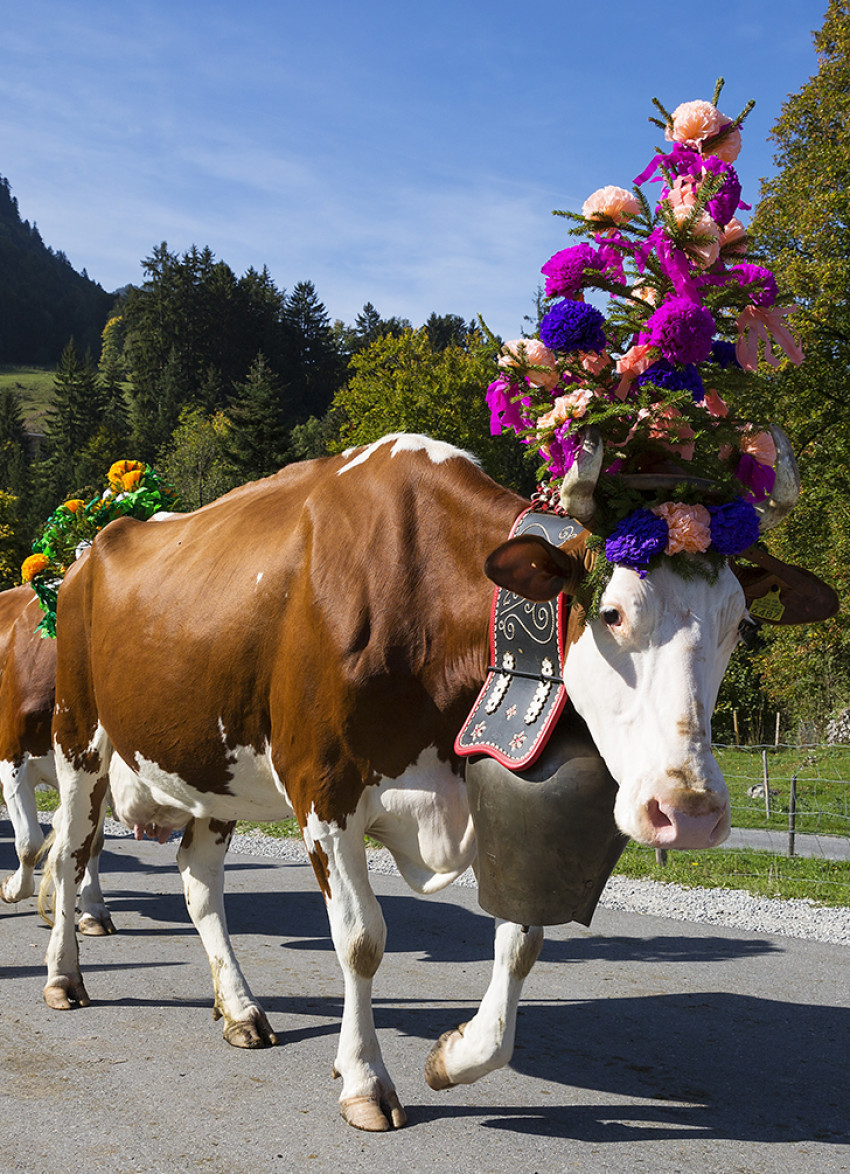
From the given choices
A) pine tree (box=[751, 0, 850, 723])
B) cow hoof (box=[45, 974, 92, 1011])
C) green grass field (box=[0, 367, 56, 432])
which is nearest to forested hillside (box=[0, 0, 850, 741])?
pine tree (box=[751, 0, 850, 723])

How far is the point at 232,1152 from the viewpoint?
3.54 metres

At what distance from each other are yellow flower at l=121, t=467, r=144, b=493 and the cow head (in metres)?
4.21

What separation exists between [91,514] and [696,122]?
4609 mm

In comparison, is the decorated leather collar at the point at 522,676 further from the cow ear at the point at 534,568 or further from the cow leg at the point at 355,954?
the cow leg at the point at 355,954

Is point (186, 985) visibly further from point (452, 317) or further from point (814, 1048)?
point (452, 317)

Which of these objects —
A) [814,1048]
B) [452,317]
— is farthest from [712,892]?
[452,317]

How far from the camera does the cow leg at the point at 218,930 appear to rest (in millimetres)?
4691

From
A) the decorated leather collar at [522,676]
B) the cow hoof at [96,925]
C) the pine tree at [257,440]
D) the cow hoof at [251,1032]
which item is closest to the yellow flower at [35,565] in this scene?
the cow hoof at [96,925]

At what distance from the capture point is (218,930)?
5117 millimetres

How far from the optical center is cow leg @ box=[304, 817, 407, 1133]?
3.80 metres

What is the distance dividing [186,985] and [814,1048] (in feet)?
10.2

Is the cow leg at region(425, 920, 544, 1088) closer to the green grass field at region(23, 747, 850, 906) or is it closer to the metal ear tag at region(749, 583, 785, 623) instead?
the metal ear tag at region(749, 583, 785, 623)

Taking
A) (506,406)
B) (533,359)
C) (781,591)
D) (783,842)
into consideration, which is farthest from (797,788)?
(533,359)

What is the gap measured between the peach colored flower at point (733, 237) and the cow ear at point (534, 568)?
41.0 inches
